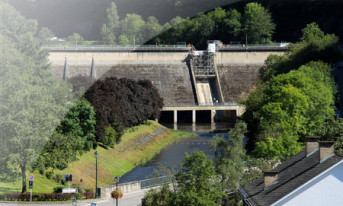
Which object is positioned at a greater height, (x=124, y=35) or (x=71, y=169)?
(x=124, y=35)

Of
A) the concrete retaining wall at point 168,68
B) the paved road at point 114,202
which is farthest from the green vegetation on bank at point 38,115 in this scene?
the concrete retaining wall at point 168,68

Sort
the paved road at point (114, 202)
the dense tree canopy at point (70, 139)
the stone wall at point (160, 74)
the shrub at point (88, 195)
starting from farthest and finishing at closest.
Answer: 1. the stone wall at point (160, 74)
2. the dense tree canopy at point (70, 139)
3. the shrub at point (88, 195)
4. the paved road at point (114, 202)

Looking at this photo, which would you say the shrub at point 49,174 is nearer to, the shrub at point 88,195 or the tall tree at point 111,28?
the shrub at point 88,195

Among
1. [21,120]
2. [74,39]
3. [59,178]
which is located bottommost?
[59,178]

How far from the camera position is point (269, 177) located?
34.8m

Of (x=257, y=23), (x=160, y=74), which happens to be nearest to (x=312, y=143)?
(x=160, y=74)

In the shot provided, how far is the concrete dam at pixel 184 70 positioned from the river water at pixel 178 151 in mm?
7456

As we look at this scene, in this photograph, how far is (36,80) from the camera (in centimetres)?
5872

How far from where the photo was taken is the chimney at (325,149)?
33.1 meters

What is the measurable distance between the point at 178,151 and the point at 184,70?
5136cm

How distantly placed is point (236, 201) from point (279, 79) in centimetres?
3810

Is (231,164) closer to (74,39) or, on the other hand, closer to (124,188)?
(124,188)

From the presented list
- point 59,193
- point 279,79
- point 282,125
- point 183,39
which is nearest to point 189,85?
point 183,39

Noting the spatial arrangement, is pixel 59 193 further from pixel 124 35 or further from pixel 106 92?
pixel 124 35
